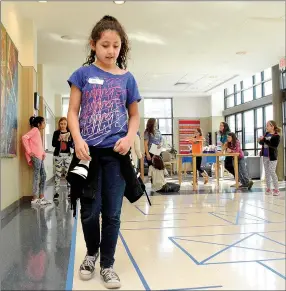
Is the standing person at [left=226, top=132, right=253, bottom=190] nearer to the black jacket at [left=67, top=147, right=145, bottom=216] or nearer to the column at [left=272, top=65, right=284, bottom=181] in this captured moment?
the column at [left=272, top=65, right=284, bottom=181]

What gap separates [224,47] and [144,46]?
159 centimetres

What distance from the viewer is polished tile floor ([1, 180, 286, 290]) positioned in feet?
4.91

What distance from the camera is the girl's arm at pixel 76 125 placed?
138cm

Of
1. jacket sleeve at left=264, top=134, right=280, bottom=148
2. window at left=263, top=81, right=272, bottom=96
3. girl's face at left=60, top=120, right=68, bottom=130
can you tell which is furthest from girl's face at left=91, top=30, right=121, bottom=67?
window at left=263, top=81, right=272, bottom=96

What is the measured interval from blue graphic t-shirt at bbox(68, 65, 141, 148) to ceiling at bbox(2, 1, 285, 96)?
325 centimetres

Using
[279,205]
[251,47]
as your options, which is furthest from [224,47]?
[279,205]

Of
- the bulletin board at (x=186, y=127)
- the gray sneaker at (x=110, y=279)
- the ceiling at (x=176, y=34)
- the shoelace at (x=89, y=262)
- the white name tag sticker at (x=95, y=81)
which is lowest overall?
the gray sneaker at (x=110, y=279)

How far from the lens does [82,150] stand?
1.37 m

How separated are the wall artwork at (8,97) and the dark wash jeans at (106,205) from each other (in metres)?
2.11

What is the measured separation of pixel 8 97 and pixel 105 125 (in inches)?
101

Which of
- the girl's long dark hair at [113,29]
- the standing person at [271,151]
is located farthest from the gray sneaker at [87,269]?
the standing person at [271,151]

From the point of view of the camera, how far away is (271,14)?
507cm

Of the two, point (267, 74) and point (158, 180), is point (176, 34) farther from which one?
point (267, 74)

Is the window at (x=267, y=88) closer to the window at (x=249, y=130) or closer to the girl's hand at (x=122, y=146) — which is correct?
the window at (x=249, y=130)
